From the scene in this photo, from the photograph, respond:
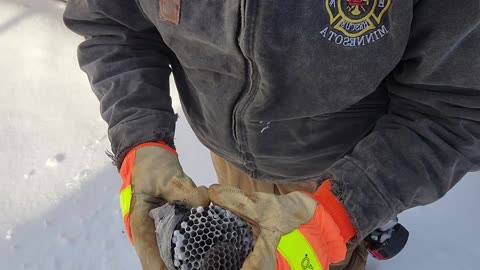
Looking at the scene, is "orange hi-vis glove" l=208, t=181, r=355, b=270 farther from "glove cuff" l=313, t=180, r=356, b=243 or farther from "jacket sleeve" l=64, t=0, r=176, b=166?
"jacket sleeve" l=64, t=0, r=176, b=166

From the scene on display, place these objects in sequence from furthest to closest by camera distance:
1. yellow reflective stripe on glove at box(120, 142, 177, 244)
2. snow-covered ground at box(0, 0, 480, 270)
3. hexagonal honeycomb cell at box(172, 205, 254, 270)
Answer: snow-covered ground at box(0, 0, 480, 270), yellow reflective stripe on glove at box(120, 142, 177, 244), hexagonal honeycomb cell at box(172, 205, 254, 270)

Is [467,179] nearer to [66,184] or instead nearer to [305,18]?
[305,18]

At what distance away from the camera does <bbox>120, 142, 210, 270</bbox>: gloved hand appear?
0.77 meters

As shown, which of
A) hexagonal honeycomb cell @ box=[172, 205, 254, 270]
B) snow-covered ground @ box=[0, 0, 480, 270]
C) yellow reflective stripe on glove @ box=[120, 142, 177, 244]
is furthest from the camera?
snow-covered ground @ box=[0, 0, 480, 270]

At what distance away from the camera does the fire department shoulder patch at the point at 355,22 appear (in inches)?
26.4

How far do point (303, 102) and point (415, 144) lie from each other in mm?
172

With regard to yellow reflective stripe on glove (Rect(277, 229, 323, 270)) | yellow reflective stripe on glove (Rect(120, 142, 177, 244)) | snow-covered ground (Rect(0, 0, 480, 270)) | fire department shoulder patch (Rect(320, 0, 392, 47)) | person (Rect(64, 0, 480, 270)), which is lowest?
snow-covered ground (Rect(0, 0, 480, 270))

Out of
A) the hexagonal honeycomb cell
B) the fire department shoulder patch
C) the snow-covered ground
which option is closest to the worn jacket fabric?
the fire department shoulder patch

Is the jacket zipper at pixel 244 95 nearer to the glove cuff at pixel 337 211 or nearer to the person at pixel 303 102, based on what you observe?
the person at pixel 303 102

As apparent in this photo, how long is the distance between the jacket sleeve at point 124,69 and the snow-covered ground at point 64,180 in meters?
0.79

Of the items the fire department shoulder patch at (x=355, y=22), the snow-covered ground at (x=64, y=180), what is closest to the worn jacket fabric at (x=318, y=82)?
the fire department shoulder patch at (x=355, y=22)

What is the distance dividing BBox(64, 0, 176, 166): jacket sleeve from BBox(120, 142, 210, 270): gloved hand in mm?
34

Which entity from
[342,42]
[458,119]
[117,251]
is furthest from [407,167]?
[117,251]

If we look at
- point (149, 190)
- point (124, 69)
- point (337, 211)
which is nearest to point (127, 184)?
point (149, 190)
